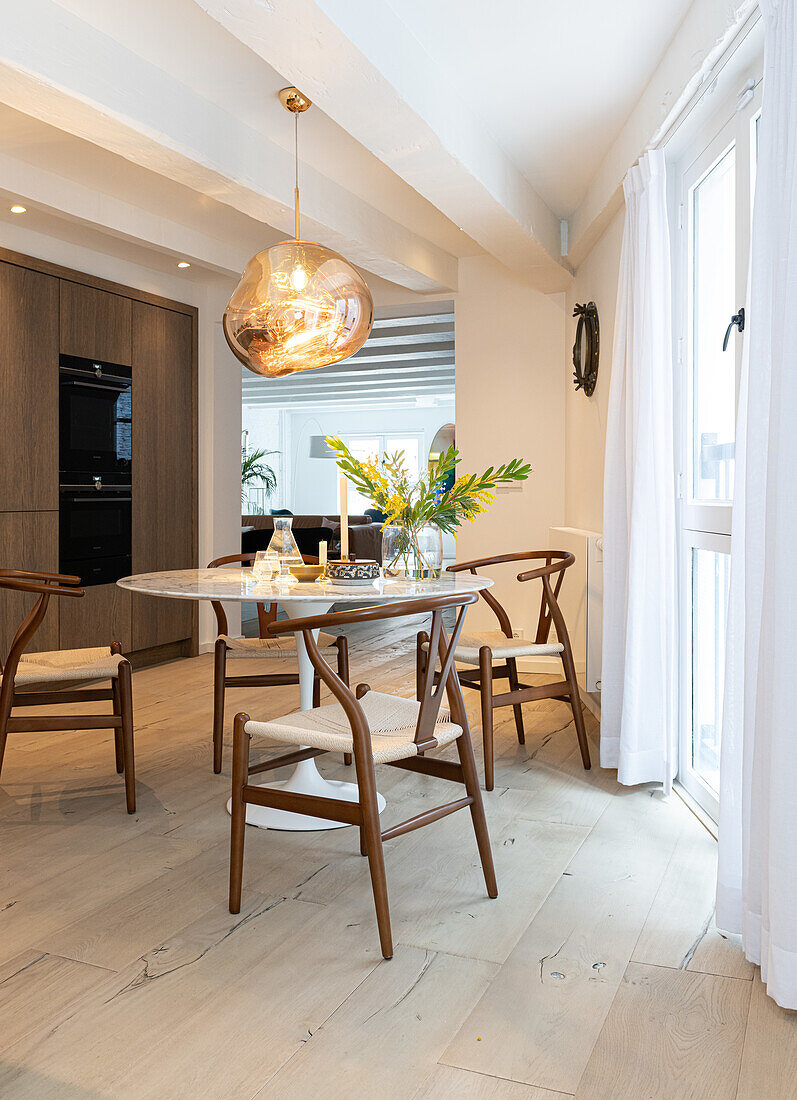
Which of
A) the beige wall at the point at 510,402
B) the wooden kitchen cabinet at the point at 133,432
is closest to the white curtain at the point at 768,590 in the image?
the beige wall at the point at 510,402

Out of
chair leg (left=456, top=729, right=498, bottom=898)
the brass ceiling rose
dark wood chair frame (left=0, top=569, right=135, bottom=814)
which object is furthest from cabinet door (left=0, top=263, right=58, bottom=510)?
chair leg (left=456, top=729, right=498, bottom=898)

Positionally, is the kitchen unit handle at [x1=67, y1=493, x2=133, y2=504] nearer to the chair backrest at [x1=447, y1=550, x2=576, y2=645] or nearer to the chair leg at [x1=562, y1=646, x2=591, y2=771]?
the chair backrest at [x1=447, y1=550, x2=576, y2=645]

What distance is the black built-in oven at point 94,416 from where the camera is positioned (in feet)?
15.7

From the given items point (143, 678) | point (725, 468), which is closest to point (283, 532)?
point (725, 468)

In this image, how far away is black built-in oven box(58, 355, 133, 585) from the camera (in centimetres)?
480

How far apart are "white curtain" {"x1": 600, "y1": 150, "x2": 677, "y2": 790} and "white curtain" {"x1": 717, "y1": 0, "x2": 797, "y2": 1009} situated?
2.90ft

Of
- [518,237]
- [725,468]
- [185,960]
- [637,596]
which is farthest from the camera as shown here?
[518,237]

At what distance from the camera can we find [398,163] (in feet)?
10.6

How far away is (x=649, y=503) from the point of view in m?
3.04

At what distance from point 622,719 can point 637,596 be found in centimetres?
43

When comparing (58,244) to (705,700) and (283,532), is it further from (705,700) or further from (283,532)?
(705,700)

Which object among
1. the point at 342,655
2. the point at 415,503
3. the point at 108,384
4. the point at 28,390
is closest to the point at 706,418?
the point at 415,503

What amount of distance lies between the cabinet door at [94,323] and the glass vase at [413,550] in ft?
8.73

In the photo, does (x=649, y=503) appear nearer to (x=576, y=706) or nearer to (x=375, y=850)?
(x=576, y=706)
